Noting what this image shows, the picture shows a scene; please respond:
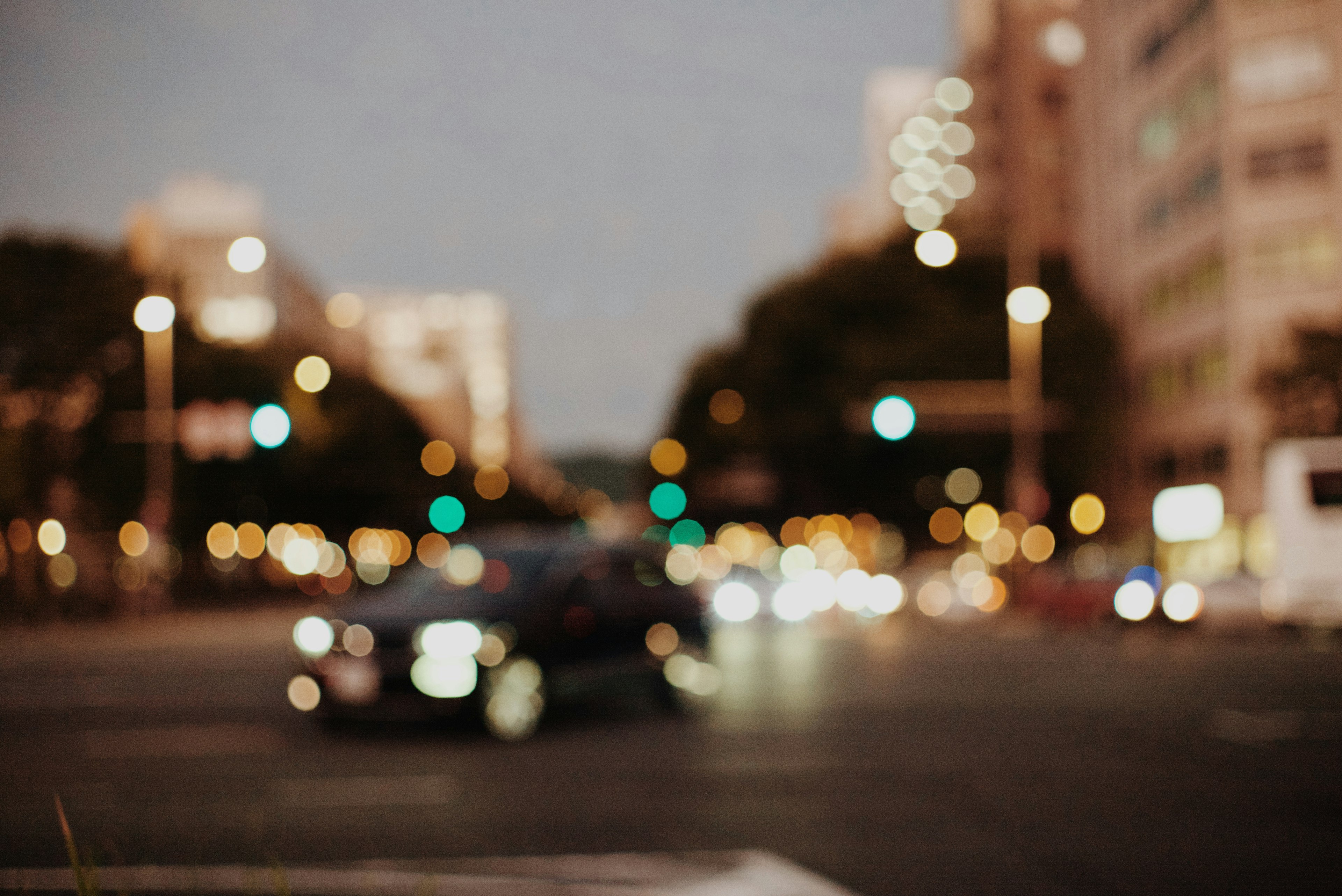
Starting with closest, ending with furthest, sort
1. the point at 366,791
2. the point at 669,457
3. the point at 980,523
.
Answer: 1. the point at 366,791
2. the point at 980,523
3. the point at 669,457

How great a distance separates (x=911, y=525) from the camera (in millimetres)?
53844

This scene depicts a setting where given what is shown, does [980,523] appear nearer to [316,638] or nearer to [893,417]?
[893,417]

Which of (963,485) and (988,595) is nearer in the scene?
(988,595)

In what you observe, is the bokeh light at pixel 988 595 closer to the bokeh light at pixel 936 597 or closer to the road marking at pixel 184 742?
the bokeh light at pixel 936 597

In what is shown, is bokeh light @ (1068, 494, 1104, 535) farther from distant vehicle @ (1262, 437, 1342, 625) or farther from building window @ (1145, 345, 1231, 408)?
distant vehicle @ (1262, 437, 1342, 625)

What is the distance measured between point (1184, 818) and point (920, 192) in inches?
4313

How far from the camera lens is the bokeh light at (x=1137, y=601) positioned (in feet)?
109

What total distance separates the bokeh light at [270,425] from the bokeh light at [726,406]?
3329 centimetres

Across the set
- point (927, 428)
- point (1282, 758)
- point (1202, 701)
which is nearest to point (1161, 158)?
point (927, 428)

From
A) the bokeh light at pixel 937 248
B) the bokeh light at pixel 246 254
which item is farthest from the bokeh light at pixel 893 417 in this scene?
the bokeh light at pixel 246 254

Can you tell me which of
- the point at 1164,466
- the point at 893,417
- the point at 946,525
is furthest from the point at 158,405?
the point at 1164,466

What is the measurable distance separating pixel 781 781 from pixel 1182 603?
24.8 metres

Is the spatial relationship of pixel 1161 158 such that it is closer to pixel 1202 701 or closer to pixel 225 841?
pixel 1202 701

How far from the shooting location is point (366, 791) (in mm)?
9641
